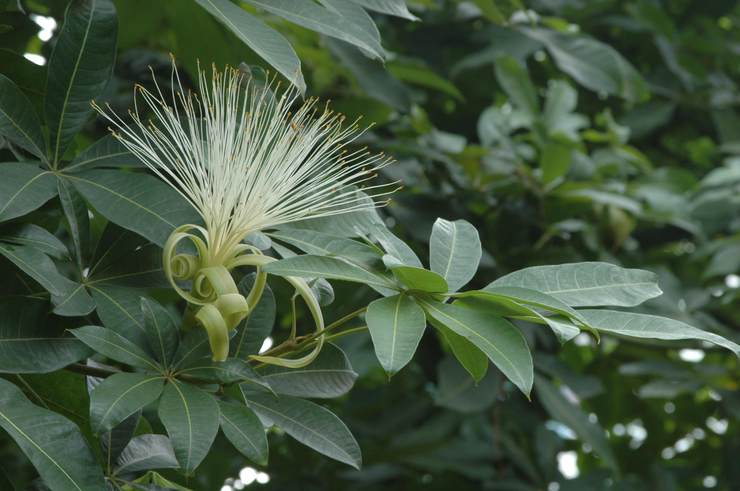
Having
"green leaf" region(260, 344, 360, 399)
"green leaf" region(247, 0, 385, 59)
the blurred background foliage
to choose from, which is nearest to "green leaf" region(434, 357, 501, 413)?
the blurred background foliage

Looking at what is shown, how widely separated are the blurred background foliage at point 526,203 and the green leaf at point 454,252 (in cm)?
71

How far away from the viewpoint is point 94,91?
113cm

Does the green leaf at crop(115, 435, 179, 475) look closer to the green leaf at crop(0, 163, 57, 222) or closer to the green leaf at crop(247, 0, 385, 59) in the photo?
the green leaf at crop(0, 163, 57, 222)

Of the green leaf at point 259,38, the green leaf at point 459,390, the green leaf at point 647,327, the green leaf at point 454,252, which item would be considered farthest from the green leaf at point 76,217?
the green leaf at point 459,390

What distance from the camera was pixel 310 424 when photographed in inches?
43.1

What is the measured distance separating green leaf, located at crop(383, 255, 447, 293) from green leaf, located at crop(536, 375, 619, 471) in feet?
4.27

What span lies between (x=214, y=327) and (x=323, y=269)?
125 millimetres

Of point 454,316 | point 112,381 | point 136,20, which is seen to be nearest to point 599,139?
point 136,20

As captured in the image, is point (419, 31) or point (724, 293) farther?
point (419, 31)

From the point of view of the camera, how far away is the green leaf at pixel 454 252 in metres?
1.05

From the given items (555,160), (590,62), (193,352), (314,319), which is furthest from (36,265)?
(590,62)

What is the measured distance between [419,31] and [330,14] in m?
1.39

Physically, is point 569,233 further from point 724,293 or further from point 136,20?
point 136,20

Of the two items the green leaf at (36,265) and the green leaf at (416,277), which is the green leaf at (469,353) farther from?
the green leaf at (36,265)
